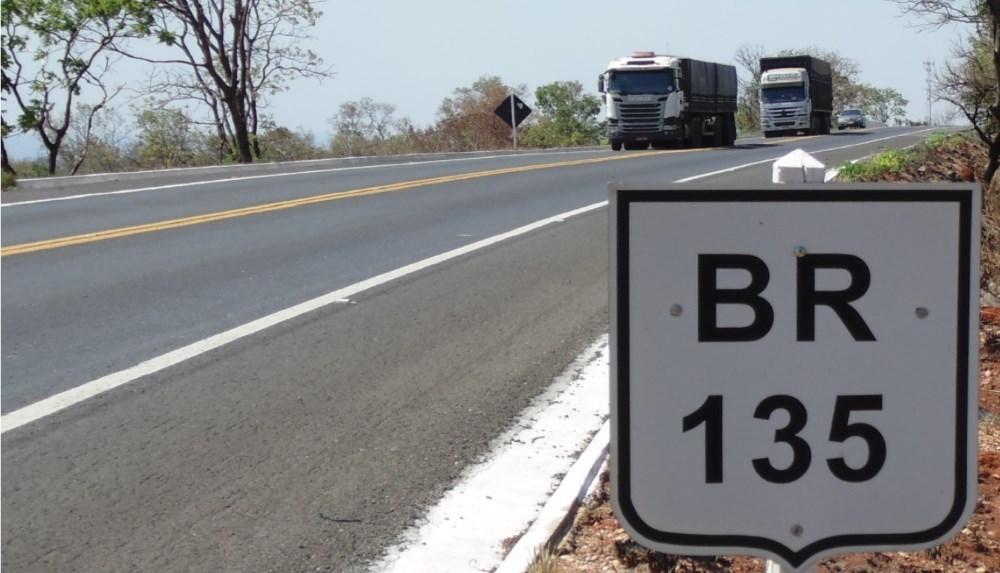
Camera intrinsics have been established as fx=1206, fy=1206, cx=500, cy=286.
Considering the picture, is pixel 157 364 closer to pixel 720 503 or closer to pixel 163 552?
pixel 163 552

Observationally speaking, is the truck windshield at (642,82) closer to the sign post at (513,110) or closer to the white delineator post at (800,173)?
the sign post at (513,110)

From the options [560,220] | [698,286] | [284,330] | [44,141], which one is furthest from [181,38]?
[698,286]

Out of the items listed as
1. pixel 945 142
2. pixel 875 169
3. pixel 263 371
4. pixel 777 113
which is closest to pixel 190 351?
pixel 263 371

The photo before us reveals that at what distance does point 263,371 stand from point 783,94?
146ft

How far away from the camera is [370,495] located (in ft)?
15.2

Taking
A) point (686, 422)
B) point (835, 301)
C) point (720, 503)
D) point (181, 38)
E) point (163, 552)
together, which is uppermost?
point (181, 38)

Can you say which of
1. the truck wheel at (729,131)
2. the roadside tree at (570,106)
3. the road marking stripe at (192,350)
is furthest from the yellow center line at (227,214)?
the roadside tree at (570,106)

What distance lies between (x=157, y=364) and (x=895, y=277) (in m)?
5.59

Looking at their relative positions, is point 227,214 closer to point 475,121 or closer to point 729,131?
point 729,131

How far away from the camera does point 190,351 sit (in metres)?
7.23

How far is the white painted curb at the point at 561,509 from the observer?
3604 mm

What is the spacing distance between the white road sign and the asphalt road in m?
2.14

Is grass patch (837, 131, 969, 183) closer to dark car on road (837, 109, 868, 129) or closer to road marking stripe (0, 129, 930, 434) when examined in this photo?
road marking stripe (0, 129, 930, 434)

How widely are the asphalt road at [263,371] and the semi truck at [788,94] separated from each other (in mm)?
36159
